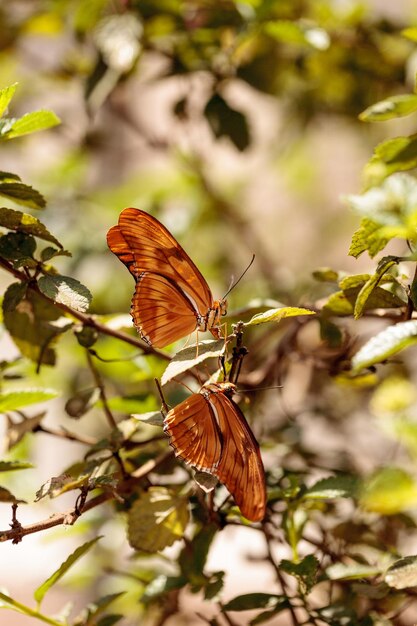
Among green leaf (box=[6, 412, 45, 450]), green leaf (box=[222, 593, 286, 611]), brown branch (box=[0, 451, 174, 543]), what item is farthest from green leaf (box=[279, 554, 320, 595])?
green leaf (box=[6, 412, 45, 450])

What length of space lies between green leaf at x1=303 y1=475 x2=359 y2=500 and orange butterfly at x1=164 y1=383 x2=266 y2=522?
0.13 m

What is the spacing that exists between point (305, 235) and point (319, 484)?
1378mm

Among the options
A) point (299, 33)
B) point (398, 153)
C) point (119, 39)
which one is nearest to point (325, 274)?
point (398, 153)

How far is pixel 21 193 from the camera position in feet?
1.77

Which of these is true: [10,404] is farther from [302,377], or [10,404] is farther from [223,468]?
[302,377]

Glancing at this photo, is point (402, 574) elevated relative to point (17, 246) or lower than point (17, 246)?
lower

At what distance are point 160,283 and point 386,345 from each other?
166 mm

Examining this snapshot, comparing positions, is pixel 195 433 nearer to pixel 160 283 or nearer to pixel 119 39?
pixel 160 283

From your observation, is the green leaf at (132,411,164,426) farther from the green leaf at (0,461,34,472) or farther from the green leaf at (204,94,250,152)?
the green leaf at (204,94,250,152)

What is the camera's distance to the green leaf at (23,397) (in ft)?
1.95

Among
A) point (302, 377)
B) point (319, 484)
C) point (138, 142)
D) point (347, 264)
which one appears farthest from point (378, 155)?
point (138, 142)

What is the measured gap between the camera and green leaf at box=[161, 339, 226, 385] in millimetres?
431

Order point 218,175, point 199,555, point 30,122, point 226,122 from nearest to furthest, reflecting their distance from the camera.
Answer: point 30,122 → point 199,555 → point 226,122 → point 218,175

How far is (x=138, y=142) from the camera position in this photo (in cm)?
231
